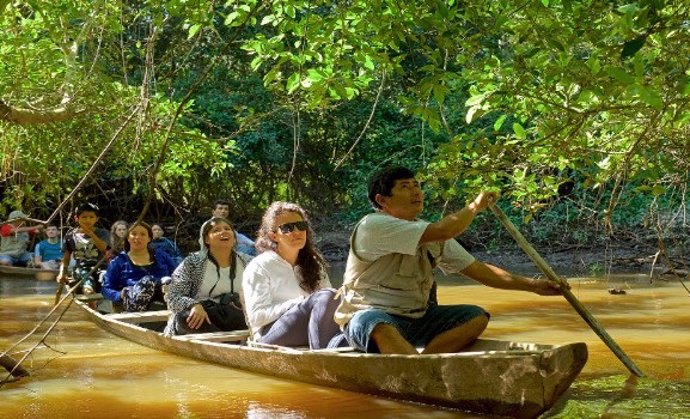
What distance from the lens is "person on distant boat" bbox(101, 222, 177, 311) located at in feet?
27.6

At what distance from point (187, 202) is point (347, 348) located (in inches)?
475

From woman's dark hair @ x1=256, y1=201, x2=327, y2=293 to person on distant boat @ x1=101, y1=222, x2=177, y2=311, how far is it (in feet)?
7.38

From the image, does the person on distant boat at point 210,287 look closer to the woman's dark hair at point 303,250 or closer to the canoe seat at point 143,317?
the canoe seat at point 143,317

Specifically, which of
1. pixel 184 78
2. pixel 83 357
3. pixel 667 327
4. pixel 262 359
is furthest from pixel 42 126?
pixel 184 78

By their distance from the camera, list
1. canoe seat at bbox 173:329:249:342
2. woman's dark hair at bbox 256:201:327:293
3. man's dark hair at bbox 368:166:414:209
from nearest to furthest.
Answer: man's dark hair at bbox 368:166:414:209
woman's dark hair at bbox 256:201:327:293
canoe seat at bbox 173:329:249:342

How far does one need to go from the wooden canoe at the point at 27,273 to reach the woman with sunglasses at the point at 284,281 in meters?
8.45

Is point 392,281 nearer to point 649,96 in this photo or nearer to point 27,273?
point 649,96

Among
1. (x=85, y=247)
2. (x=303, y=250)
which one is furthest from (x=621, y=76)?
(x=85, y=247)

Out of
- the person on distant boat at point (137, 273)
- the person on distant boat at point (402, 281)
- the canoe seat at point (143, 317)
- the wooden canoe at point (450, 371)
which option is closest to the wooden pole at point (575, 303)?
the person on distant boat at point (402, 281)

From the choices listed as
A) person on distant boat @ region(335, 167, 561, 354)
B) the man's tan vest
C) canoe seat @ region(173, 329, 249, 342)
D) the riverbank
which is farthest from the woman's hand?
the riverbank

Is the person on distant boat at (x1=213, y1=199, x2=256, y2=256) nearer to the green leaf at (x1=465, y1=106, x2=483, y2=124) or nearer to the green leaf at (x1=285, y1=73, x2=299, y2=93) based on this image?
the green leaf at (x1=285, y1=73, x2=299, y2=93)

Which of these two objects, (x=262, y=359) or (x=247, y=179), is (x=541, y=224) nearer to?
(x=247, y=179)

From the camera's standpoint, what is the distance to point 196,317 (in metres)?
7.11

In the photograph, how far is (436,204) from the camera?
1641 cm
